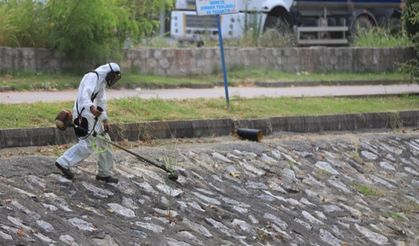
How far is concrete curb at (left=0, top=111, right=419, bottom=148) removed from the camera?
10.7m

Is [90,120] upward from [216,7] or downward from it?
downward

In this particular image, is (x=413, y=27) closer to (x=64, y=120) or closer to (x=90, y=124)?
(x=90, y=124)

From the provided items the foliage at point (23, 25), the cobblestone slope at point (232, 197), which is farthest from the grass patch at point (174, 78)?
the cobblestone slope at point (232, 197)

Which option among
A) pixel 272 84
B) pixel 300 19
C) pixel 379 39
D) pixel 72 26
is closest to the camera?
pixel 72 26

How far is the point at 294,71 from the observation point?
2062 centimetres

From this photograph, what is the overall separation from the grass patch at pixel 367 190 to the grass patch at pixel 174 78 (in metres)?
6.25

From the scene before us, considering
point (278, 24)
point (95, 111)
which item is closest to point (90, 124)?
point (95, 111)

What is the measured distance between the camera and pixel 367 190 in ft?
39.1

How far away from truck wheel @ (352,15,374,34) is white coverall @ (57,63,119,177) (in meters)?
16.9

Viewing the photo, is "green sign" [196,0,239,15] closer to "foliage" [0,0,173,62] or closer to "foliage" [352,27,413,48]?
"foliage" [0,0,173,62]

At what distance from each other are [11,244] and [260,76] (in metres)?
12.2

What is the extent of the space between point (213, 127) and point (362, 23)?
1483 centimetres

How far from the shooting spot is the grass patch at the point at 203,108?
11570mm

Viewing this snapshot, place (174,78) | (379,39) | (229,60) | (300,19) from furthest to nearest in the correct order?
(300,19) → (379,39) → (229,60) → (174,78)
